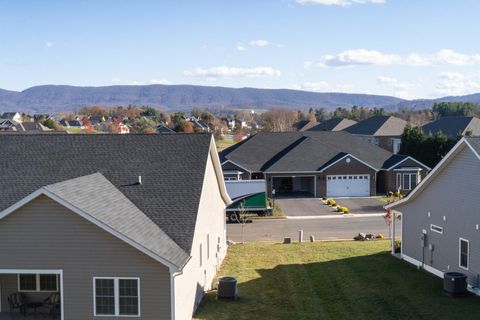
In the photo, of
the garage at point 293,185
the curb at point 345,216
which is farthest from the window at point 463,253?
the garage at point 293,185

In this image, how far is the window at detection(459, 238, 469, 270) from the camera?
22.6m

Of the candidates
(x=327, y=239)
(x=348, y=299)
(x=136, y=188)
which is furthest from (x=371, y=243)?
(x=136, y=188)

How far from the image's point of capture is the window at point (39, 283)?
18.9 meters

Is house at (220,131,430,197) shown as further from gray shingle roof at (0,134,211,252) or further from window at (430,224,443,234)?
gray shingle roof at (0,134,211,252)

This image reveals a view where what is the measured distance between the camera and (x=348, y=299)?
70.7 feet

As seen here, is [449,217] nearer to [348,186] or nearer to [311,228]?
[311,228]

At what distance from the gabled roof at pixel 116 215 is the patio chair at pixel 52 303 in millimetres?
3589

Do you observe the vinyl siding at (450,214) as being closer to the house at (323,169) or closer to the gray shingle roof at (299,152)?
the house at (323,169)

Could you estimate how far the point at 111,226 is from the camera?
16656 mm

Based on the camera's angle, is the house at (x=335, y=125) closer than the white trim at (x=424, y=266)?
No

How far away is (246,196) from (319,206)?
8982mm

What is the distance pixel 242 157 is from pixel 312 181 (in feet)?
25.6

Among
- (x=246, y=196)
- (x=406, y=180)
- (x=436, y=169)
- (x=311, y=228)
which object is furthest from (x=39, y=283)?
(x=406, y=180)

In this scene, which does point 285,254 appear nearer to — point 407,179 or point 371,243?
point 371,243
